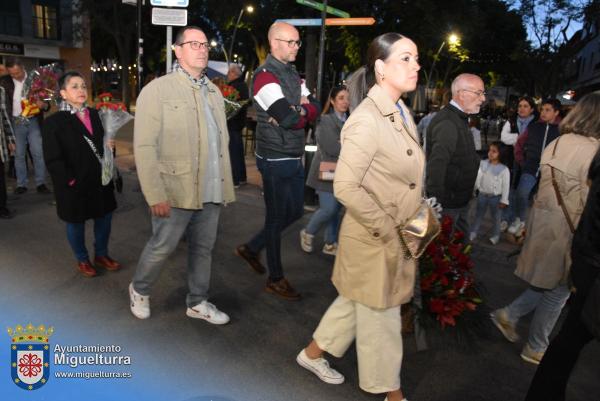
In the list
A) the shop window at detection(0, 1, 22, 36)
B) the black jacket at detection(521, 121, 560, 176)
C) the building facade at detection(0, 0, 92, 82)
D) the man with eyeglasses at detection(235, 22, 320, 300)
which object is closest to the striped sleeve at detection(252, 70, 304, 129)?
the man with eyeglasses at detection(235, 22, 320, 300)

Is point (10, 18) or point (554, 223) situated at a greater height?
point (10, 18)

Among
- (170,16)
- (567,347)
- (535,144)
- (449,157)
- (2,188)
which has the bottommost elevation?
(2,188)

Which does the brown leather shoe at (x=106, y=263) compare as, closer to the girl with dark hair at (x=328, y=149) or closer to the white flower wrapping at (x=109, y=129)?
the white flower wrapping at (x=109, y=129)

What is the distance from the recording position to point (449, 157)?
3842 millimetres

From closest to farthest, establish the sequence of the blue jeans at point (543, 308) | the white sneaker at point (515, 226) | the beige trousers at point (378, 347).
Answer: the beige trousers at point (378, 347) → the blue jeans at point (543, 308) → the white sneaker at point (515, 226)

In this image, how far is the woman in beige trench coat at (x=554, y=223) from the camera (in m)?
3.23

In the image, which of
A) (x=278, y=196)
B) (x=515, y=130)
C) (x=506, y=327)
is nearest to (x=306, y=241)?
(x=278, y=196)

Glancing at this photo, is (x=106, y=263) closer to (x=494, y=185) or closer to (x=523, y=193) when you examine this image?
(x=494, y=185)

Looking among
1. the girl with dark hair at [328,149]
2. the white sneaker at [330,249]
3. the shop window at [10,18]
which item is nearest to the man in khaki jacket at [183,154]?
the girl with dark hair at [328,149]

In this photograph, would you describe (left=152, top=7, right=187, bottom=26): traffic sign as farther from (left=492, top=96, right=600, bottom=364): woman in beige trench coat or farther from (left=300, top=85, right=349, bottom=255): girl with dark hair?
(left=492, top=96, right=600, bottom=364): woman in beige trench coat

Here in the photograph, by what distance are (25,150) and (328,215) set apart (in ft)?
17.5

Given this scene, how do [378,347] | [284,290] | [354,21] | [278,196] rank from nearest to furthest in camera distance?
[378,347] < [278,196] < [284,290] < [354,21]

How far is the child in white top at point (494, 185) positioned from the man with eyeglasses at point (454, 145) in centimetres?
228

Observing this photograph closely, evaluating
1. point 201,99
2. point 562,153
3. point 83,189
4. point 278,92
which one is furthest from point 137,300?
point 562,153
